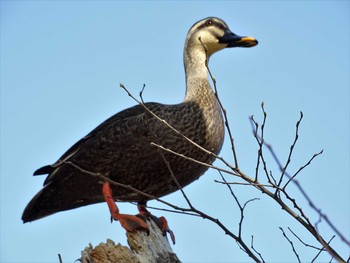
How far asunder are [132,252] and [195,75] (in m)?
2.77

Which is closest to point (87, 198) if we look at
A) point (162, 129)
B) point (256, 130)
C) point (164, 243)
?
point (162, 129)

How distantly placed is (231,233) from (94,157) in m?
3.06

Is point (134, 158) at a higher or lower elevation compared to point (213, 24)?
lower

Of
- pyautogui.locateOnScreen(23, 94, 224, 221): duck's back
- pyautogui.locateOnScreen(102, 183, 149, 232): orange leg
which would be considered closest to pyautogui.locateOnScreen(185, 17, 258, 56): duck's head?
pyautogui.locateOnScreen(23, 94, 224, 221): duck's back

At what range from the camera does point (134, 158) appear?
6.43 meters

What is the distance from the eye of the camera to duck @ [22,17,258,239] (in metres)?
6.34

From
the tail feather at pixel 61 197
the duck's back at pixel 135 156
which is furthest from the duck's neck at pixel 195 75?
the tail feather at pixel 61 197

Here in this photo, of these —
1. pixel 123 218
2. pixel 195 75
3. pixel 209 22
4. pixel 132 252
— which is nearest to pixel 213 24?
pixel 209 22

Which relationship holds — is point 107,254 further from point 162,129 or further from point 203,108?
point 203,108

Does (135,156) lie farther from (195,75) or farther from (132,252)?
(195,75)

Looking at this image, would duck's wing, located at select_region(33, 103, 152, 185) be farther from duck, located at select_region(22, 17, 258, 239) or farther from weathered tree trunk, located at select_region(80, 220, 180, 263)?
weathered tree trunk, located at select_region(80, 220, 180, 263)

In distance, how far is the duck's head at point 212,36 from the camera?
7699mm

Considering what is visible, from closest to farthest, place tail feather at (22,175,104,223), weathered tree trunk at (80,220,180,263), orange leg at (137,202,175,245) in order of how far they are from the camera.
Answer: weathered tree trunk at (80,220,180,263) < orange leg at (137,202,175,245) < tail feather at (22,175,104,223)

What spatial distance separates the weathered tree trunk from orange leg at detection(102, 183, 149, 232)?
152mm
